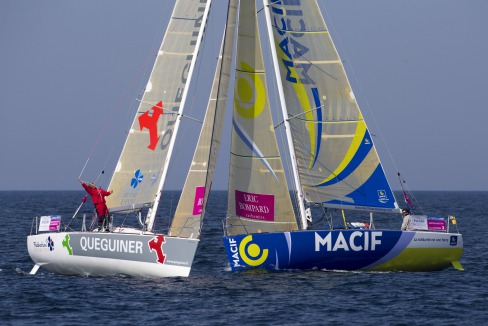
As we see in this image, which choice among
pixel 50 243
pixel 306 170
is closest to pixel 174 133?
pixel 306 170

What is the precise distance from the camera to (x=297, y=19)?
942 inches

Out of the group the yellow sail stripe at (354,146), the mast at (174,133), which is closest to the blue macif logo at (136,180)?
the mast at (174,133)

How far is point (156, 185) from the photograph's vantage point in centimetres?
2353

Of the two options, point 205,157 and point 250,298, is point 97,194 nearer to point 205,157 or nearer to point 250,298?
point 205,157

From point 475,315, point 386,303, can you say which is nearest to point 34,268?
point 386,303

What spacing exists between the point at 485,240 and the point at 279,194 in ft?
47.9

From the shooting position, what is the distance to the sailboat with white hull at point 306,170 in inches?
893

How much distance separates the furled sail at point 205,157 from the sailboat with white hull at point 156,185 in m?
0.02

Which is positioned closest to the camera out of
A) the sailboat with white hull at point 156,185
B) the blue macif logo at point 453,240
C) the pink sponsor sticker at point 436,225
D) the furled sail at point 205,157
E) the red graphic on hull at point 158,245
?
the red graphic on hull at point 158,245

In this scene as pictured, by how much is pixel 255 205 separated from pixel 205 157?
178cm

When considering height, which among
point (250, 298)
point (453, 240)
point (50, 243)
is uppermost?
point (453, 240)

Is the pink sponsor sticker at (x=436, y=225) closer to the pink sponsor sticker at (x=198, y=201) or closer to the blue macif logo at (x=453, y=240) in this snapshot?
the blue macif logo at (x=453, y=240)

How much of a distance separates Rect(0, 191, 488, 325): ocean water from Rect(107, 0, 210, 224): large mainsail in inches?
93.3

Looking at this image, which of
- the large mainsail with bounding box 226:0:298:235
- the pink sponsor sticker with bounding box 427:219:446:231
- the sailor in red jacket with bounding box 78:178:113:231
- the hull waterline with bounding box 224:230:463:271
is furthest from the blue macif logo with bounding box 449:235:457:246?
the sailor in red jacket with bounding box 78:178:113:231
